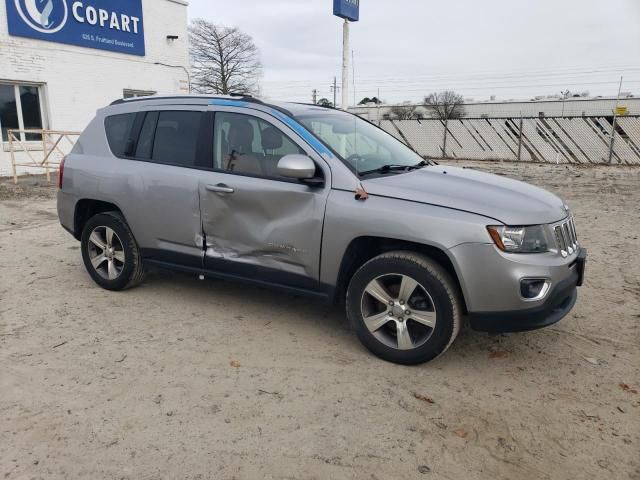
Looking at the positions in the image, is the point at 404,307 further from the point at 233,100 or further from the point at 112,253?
the point at 112,253

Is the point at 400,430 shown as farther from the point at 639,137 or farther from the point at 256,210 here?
the point at 639,137

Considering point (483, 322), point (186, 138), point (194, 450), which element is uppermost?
point (186, 138)

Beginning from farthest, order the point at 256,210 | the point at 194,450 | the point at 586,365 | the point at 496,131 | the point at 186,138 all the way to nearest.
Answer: the point at 496,131, the point at 186,138, the point at 256,210, the point at 586,365, the point at 194,450

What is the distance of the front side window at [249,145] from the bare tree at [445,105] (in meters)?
50.5

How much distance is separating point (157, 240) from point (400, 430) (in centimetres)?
268

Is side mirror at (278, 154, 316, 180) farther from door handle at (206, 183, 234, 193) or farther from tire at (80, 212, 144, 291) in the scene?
tire at (80, 212, 144, 291)

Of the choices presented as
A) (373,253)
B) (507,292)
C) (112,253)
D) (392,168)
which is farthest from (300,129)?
(112,253)

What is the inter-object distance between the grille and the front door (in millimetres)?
1552

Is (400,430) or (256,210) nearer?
(400,430)

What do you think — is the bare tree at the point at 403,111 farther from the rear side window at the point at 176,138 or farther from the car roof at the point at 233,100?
the rear side window at the point at 176,138

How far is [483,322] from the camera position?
321 centimetres

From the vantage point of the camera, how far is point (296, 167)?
11.4 feet

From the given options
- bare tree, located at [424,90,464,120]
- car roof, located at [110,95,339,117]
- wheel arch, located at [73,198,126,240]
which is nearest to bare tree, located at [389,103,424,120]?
bare tree, located at [424,90,464,120]

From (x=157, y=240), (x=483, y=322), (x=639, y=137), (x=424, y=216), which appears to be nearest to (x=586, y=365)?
(x=483, y=322)
